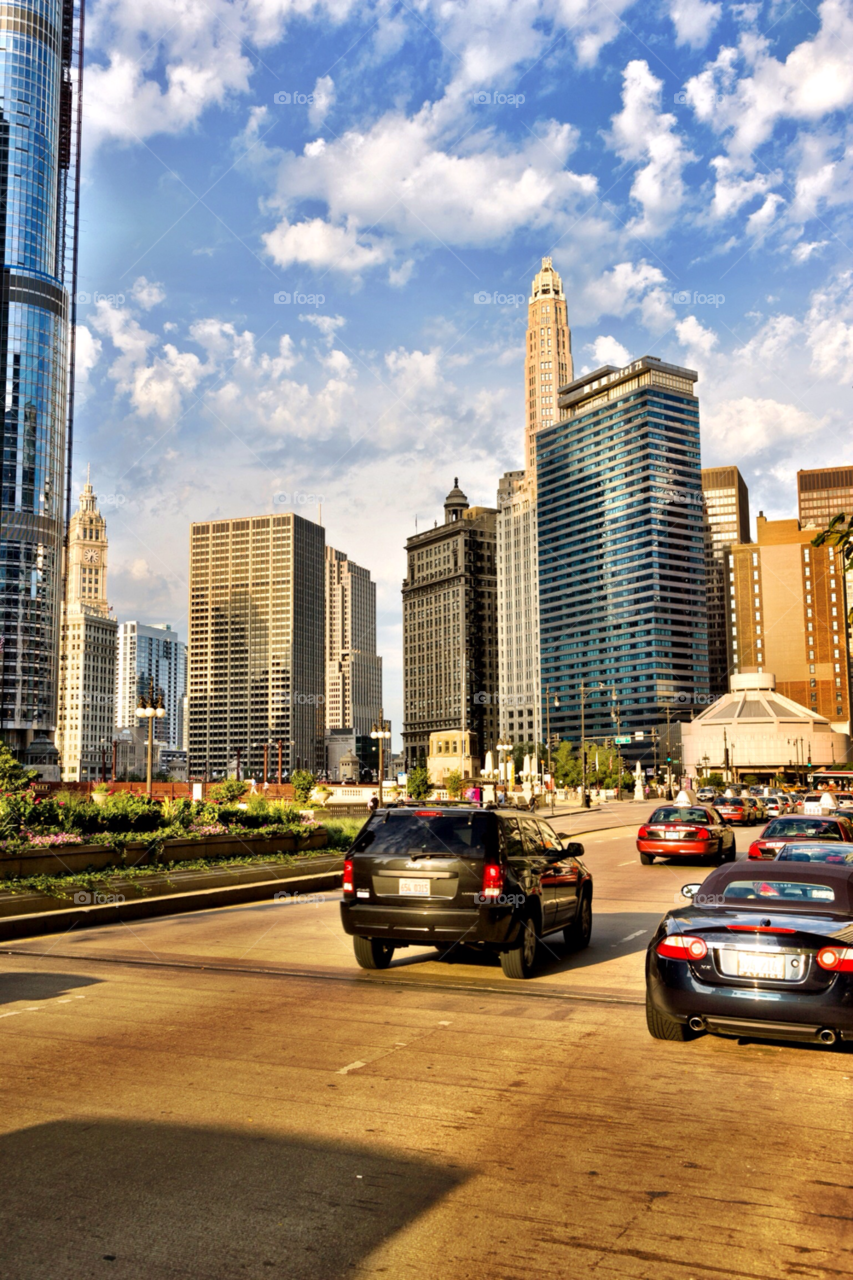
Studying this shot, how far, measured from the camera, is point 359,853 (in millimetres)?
11047

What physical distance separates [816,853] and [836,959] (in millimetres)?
6463

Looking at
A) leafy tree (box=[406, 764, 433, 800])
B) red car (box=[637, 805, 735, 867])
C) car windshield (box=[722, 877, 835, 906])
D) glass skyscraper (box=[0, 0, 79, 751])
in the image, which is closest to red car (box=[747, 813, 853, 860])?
red car (box=[637, 805, 735, 867])

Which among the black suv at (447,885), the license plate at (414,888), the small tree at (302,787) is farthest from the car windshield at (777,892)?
the small tree at (302,787)

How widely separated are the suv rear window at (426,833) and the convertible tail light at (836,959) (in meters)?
3.86

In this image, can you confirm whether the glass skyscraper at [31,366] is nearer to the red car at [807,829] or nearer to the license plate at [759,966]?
the red car at [807,829]

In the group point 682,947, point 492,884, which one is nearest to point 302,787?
point 492,884

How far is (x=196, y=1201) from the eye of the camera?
487 cm

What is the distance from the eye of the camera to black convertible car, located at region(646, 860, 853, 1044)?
7273mm

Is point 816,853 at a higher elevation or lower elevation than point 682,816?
higher

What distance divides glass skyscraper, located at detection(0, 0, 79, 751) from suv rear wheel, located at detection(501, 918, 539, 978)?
155145 millimetres

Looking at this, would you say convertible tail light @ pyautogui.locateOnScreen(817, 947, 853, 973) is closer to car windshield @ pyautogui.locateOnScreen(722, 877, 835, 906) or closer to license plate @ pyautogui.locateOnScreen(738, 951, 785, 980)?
license plate @ pyautogui.locateOnScreen(738, 951, 785, 980)

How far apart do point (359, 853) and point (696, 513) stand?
647 feet

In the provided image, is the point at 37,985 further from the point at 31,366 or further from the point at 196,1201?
the point at 31,366

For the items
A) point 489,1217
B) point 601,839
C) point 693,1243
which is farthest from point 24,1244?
point 601,839
